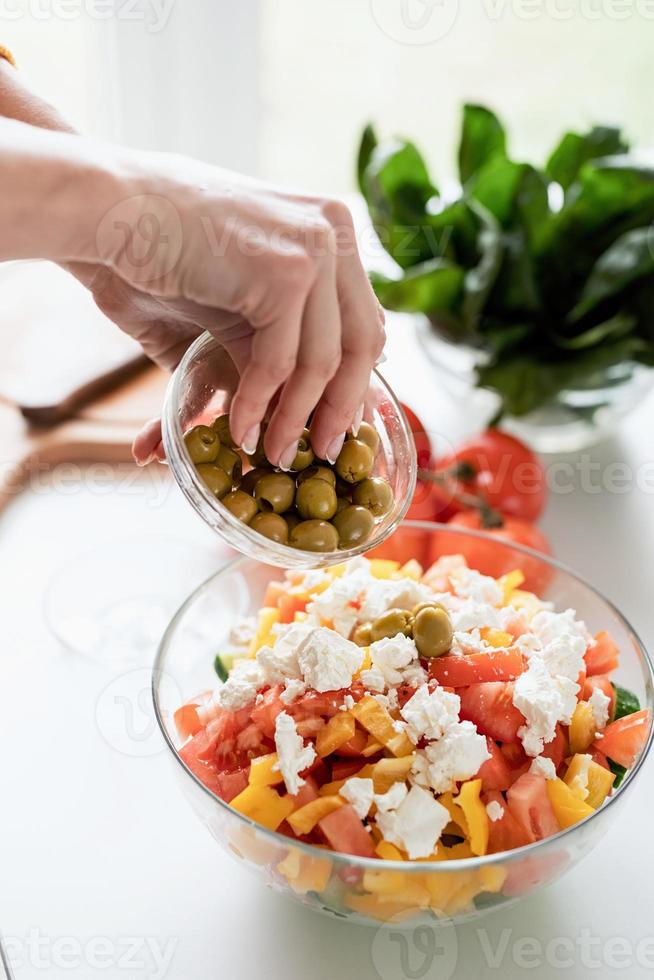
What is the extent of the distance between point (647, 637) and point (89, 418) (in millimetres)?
917

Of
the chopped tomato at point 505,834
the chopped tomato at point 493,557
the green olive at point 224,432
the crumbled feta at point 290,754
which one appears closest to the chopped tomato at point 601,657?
the chopped tomato at point 493,557

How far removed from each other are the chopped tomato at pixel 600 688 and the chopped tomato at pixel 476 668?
0.08 m

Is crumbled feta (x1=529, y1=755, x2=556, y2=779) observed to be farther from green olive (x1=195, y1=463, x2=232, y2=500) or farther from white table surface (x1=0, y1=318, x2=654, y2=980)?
green olive (x1=195, y1=463, x2=232, y2=500)

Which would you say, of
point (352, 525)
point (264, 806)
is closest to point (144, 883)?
point (264, 806)

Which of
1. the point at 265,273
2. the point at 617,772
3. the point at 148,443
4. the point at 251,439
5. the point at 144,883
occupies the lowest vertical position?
the point at 144,883

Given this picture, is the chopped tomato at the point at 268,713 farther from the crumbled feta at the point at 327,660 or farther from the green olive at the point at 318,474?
the green olive at the point at 318,474

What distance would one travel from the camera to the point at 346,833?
0.90 meters

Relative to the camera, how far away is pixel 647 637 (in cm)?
135

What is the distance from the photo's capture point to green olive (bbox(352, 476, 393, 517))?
1.04m

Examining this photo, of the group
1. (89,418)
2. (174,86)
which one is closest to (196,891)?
(89,418)

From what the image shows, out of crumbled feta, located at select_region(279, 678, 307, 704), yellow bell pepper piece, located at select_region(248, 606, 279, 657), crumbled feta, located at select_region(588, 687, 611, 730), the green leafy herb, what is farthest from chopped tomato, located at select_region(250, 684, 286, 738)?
the green leafy herb

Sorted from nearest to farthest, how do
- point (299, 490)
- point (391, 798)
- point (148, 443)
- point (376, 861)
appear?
point (376, 861), point (391, 798), point (299, 490), point (148, 443)

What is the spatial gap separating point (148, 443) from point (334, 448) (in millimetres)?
234

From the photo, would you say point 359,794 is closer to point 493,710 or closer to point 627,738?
point 493,710
